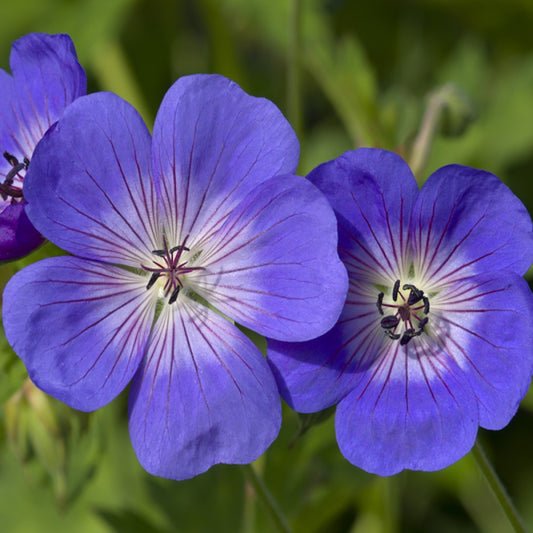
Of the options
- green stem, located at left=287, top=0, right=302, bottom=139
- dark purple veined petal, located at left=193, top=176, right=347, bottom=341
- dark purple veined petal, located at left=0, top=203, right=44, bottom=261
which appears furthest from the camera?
green stem, located at left=287, top=0, right=302, bottom=139

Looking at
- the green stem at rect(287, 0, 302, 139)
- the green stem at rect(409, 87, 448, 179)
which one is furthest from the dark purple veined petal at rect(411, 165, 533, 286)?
the green stem at rect(287, 0, 302, 139)

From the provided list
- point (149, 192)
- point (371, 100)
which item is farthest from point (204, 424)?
point (371, 100)

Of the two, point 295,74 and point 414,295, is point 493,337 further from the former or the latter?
point 295,74

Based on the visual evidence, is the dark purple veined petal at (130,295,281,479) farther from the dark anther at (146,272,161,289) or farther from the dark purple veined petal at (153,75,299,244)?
the dark purple veined petal at (153,75,299,244)

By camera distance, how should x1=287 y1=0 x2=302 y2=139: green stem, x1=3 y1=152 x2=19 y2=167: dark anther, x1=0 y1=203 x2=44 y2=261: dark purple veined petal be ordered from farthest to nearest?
x1=287 y1=0 x2=302 y2=139: green stem < x1=3 y1=152 x2=19 y2=167: dark anther < x1=0 y1=203 x2=44 y2=261: dark purple veined petal

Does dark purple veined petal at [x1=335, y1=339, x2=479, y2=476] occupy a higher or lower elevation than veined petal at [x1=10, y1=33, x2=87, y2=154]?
lower
